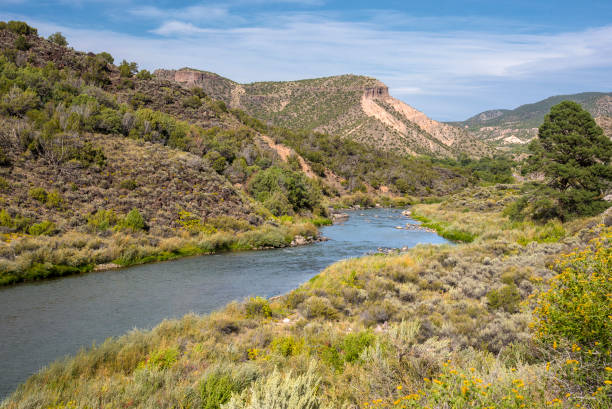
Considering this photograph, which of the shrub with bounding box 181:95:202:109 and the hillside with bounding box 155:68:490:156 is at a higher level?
the hillside with bounding box 155:68:490:156

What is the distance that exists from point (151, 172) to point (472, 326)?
31.1m

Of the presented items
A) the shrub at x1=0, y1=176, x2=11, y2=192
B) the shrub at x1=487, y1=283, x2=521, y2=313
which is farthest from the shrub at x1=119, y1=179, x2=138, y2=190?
the shrub at x1=487, y1=283, x2=521, y2=313

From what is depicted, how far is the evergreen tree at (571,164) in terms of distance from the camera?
28.4 metres

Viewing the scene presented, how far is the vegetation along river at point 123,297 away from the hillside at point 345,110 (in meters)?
107

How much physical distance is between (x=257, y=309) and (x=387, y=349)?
7406 millimetres

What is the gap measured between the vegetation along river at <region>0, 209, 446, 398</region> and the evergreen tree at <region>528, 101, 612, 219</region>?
16410mm

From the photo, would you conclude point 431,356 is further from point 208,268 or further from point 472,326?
point 208,268

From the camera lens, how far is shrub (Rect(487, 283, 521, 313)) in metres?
12.9

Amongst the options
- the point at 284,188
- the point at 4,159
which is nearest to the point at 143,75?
the point at 284,188

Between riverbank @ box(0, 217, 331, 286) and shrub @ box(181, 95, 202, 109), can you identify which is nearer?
riverbank @ box(0, 217, 331, 286)

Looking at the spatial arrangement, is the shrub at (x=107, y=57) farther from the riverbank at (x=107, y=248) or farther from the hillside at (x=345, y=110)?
the hillside at (x=345, y=110)

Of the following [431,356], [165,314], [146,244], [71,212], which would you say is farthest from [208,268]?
[431,356]

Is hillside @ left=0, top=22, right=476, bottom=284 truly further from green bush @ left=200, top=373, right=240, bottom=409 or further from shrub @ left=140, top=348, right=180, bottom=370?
green bush @ left=200, top=373, right=240, bottom=409

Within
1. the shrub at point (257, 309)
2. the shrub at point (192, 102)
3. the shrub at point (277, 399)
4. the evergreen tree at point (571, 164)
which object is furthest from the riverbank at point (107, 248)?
the shrub at point (192, 102)
